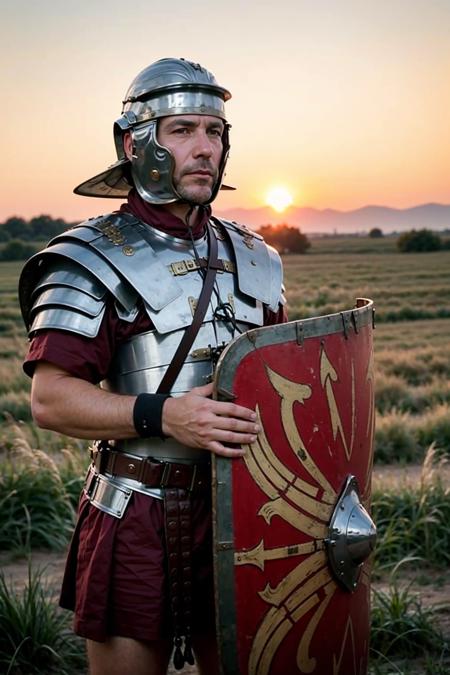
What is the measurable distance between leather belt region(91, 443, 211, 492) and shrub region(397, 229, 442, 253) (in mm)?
35401

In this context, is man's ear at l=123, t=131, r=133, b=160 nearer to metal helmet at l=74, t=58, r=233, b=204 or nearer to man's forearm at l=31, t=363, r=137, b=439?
metal helmet at l=74, t=58, r=233, b=204

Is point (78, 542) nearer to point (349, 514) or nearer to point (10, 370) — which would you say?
point (349, 514)

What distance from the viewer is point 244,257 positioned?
306cm

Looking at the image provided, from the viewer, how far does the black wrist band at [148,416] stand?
8.49 ft

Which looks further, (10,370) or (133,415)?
(10,370)

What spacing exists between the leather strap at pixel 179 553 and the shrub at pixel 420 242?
116 ft

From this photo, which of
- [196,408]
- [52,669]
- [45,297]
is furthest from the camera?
[52,669]

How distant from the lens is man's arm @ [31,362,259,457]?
2.51 m

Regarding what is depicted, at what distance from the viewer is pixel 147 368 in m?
2.76

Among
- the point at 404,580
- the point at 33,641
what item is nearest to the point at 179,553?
the point at 33,641

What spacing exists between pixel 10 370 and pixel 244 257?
12.2 m

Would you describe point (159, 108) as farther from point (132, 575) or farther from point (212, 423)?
point (132, 575)

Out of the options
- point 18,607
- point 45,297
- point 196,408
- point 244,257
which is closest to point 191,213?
point 244,257

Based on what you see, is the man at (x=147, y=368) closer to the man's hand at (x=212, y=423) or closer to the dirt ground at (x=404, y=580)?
the man's hand at (x=212, y=423)
